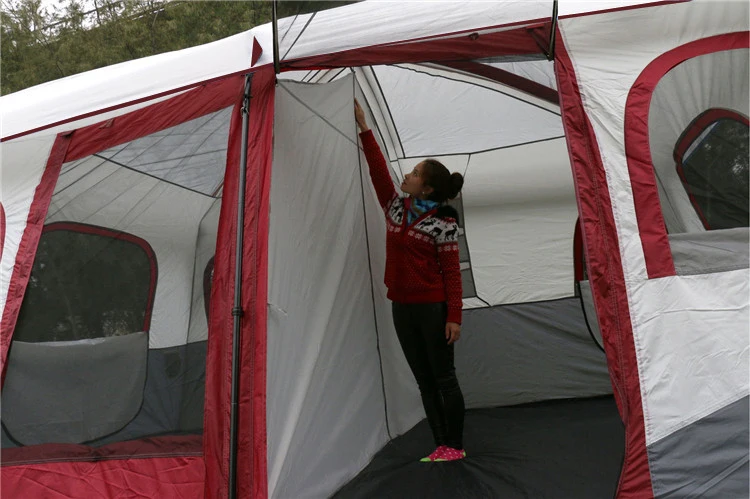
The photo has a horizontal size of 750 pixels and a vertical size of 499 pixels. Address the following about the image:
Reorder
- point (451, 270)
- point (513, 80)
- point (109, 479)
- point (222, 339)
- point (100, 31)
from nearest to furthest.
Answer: point (222, 339), point (109, 479), point (451, 270), point (513, 80), point (100, 31)

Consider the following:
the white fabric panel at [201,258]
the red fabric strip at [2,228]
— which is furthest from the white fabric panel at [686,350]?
the red fabric strip at [2,228]

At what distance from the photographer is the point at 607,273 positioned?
228cm

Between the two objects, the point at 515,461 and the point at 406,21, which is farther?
the point at 515,461

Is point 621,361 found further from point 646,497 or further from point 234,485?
point 234,485

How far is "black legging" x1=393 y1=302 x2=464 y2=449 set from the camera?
9.96 feet

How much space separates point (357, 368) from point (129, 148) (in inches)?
52.9

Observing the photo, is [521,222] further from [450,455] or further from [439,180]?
[450,455]

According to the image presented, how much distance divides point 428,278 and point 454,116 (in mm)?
1448

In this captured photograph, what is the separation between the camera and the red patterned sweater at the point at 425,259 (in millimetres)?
3012

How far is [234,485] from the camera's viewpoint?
2.36 meters

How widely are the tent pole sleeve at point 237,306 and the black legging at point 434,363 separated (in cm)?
89

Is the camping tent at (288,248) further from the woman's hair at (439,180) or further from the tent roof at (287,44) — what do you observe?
the woman's hair at (439,180)

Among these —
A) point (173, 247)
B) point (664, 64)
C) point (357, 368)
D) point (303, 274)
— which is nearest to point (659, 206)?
point (664, 64)

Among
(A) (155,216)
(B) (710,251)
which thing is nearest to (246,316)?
(A) (155,216)
